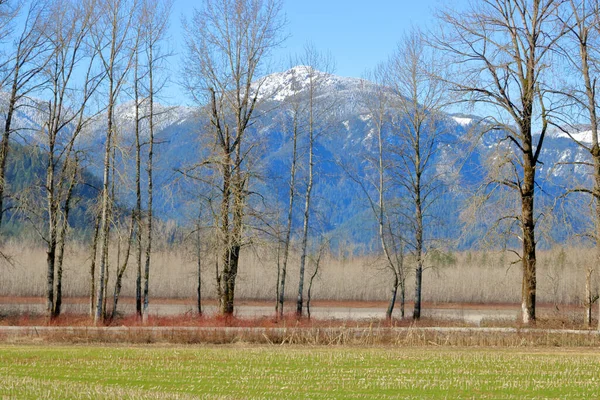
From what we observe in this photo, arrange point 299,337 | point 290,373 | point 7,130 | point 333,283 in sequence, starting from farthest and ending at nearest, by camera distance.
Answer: point 333,283
point 7,130
point 299,337
point 290,373

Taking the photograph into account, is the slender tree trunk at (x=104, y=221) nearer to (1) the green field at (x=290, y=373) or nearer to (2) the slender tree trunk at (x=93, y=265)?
(2) the slender tree trunk at (x=93, y=265)

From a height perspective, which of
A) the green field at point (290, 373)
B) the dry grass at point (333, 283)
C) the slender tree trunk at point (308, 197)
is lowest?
the green field at point (290, 373)

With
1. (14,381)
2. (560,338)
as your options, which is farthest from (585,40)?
(14,381)

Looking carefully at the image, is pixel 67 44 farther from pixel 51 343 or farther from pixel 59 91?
pixel 51 343

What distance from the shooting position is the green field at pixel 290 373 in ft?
53.3

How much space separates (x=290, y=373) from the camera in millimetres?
19141

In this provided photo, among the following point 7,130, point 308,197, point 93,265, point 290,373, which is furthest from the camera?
point 308,197

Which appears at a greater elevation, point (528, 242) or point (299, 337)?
point (528, 242)

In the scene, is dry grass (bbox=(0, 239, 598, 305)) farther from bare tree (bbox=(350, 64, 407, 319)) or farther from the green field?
the green field

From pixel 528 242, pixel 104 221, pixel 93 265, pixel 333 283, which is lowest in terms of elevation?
pixel 333 283

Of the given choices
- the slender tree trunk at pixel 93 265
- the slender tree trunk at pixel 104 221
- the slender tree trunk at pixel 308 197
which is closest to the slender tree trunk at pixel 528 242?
the slender tree trunk at pixel 308 197

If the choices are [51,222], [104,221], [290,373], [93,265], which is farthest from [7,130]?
[290,373]

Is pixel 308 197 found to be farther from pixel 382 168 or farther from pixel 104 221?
pixel 104 221

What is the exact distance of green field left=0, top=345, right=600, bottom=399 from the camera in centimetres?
1624
